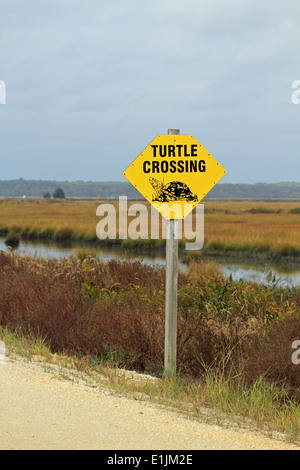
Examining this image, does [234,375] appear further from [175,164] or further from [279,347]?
[175,164]

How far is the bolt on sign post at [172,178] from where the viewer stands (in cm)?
652

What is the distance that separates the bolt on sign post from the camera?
21.4ft

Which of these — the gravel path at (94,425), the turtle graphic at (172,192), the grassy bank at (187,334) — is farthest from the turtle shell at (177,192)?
the gravel path at (94,425)

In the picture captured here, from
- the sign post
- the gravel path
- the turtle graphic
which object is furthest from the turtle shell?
the gravel path

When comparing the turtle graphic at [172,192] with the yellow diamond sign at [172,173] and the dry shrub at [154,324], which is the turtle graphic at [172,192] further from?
the dry shrub at [154,324]

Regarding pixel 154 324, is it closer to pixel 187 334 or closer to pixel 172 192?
pixel 187 334

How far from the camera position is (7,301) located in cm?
991

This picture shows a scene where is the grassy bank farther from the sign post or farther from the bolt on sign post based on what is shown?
the bolt on sign post

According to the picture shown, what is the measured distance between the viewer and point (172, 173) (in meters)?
6.51

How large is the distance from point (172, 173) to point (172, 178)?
6cm

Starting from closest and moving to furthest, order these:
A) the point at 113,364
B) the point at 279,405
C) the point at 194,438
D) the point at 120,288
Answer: the point at 194,438, the point at 279,405, the point at 113,364, the point at 120,288
